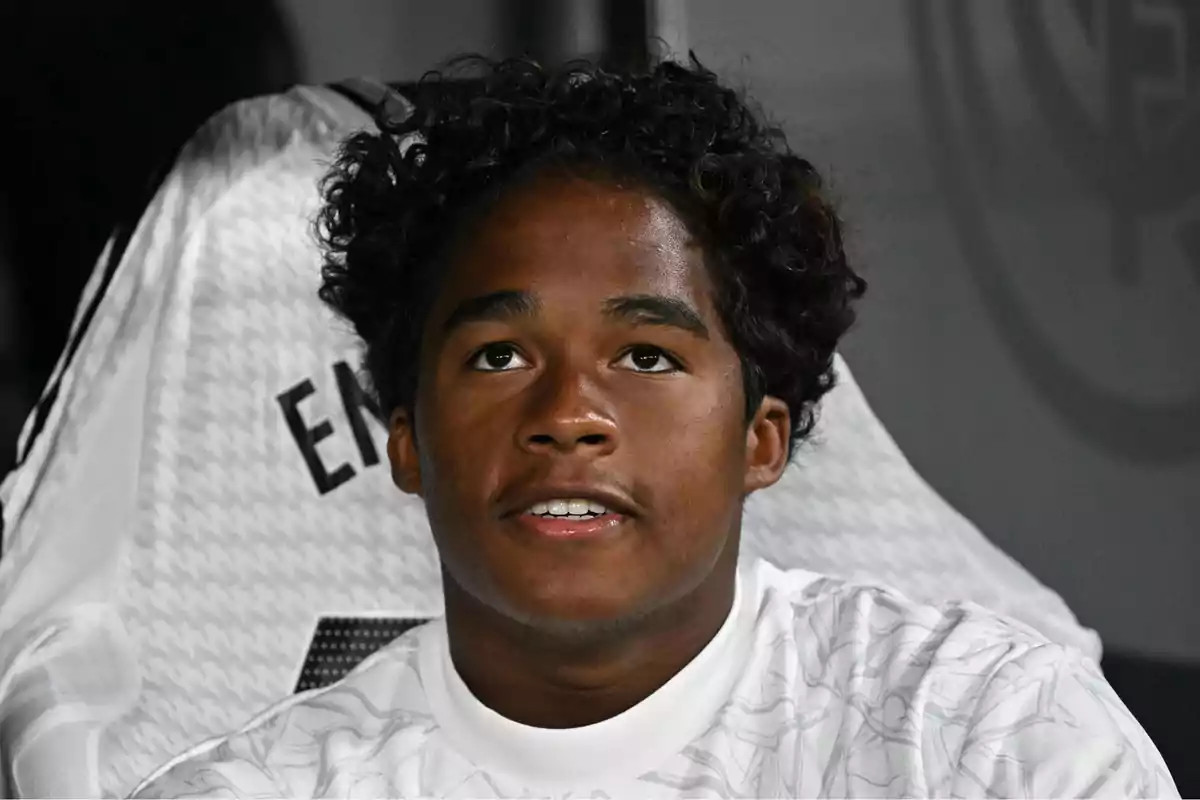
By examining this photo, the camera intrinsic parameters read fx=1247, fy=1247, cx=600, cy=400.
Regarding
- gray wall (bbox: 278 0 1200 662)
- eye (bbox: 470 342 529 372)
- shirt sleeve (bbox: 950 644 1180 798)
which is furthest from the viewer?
gray wall (bbox: 278 0 1200 662)

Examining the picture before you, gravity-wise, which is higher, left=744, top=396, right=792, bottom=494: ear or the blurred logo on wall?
the blurred logo on wall

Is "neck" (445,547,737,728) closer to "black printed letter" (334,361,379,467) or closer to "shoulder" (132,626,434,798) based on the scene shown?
"shoulder" (132,626,434,798)

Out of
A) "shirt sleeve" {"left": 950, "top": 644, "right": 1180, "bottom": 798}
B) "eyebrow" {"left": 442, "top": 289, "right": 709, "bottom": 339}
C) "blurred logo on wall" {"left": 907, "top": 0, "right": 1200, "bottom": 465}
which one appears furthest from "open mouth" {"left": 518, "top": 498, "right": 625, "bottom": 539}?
"blurred logo on wall" {"left": 907, "top": 0, "right": 1200, "bottom": 465}

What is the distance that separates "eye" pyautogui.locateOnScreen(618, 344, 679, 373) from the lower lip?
0.33 ft

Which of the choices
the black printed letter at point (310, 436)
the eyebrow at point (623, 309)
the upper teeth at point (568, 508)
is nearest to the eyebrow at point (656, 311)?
the eyebrow at point (623, 309)

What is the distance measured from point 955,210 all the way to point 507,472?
17.8 inches

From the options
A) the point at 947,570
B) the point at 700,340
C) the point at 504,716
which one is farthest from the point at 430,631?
the point at 947,570

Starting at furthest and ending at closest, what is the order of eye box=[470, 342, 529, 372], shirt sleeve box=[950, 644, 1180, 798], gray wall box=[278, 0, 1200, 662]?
gray wall box=[278, 0, 1200, 662]
eye box=[470, 342, 529, 372]
shirt sleeve box=[950, 644, 1180, 798]

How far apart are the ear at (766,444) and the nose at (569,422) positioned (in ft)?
0.43

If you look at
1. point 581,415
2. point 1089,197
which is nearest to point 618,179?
point 581,415

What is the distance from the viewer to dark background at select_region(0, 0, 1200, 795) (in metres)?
0.97

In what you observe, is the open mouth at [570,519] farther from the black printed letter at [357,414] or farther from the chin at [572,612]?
the black printed letter at [357,414]

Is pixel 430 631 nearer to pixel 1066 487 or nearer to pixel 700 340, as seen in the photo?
pixel 700 340

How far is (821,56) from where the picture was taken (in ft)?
3.33
